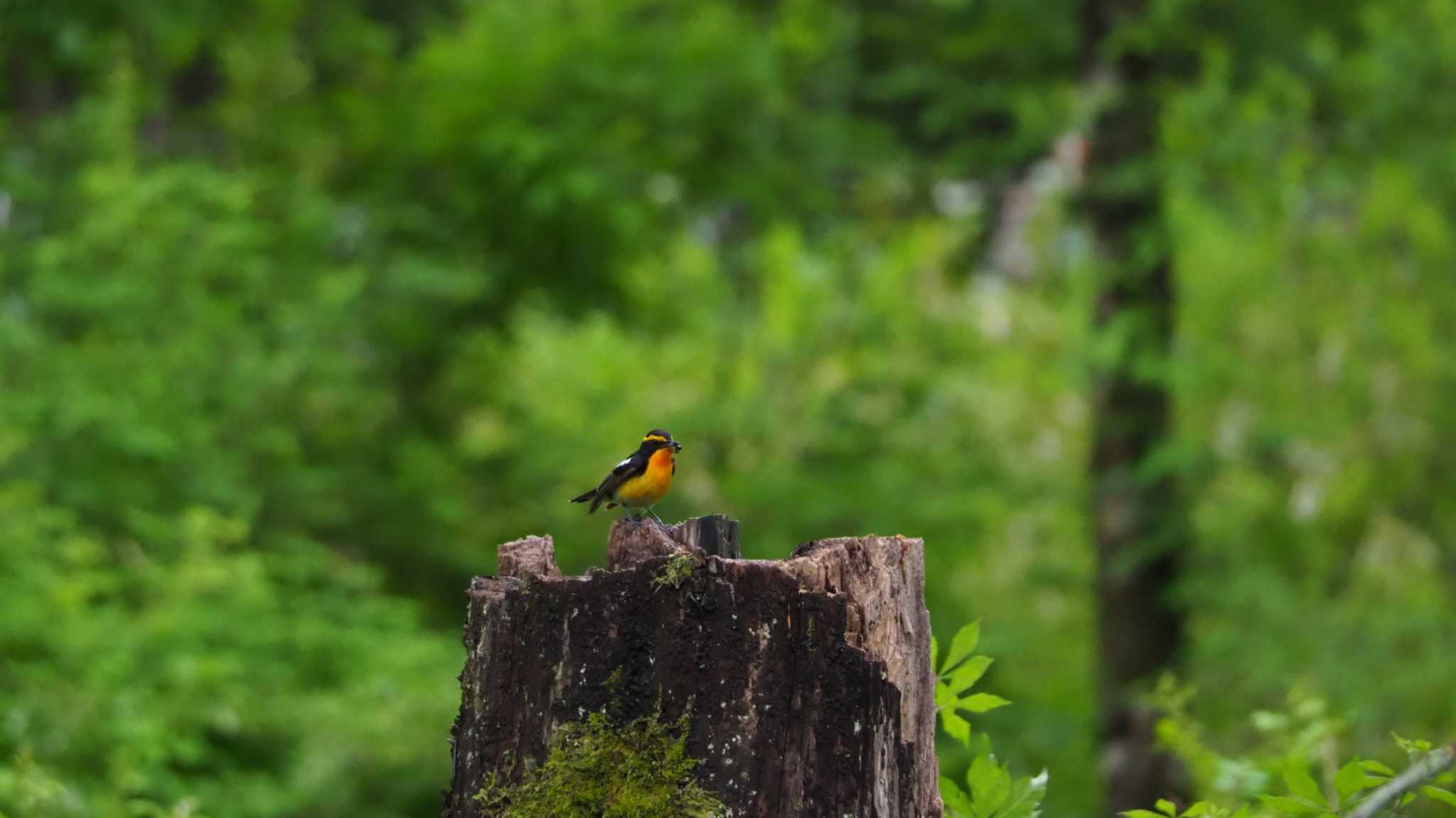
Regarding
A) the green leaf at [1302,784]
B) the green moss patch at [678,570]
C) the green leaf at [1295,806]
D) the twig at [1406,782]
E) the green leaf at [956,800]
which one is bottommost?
the twig at [1406,782]

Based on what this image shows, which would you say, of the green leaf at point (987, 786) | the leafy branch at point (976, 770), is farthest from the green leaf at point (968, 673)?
the green leaf at point (987, 786)

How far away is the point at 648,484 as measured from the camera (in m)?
4.52

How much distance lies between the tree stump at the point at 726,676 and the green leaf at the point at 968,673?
6.9 inches

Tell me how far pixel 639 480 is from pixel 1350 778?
2.27m

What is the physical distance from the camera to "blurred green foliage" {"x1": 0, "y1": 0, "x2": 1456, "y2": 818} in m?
9.49

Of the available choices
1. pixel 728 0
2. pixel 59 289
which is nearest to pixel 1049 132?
pixel 728 0

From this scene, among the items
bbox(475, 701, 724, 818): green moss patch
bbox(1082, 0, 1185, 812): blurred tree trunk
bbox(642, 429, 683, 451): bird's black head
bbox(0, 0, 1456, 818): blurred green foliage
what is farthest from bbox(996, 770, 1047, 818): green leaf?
bbox(1082, 0, 1185, 812): blurred tree trunk

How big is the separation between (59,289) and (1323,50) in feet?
25.4

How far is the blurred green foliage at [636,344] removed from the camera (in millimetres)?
9492

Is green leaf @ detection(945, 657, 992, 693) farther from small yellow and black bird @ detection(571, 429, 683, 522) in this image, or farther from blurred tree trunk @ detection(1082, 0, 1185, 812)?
blurred tree trunk @ detection(1082, 0, 1185, 812)

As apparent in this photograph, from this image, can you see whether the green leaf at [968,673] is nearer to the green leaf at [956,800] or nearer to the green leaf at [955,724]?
the green leaf at [955,724]

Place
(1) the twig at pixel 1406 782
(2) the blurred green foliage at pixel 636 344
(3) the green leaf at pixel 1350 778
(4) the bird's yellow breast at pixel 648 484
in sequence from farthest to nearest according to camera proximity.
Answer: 1. (2) the blurred green foliage at pixel 636 344
2. (4) the bird's yellow breast at pixel 648 484
3. (3) the green leaf at pixel 1350 778
4. (1) the twig at pixel 1406 782

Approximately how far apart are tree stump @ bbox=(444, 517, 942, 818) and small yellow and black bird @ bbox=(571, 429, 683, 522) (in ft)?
5.32

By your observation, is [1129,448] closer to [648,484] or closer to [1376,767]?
[648,484]
